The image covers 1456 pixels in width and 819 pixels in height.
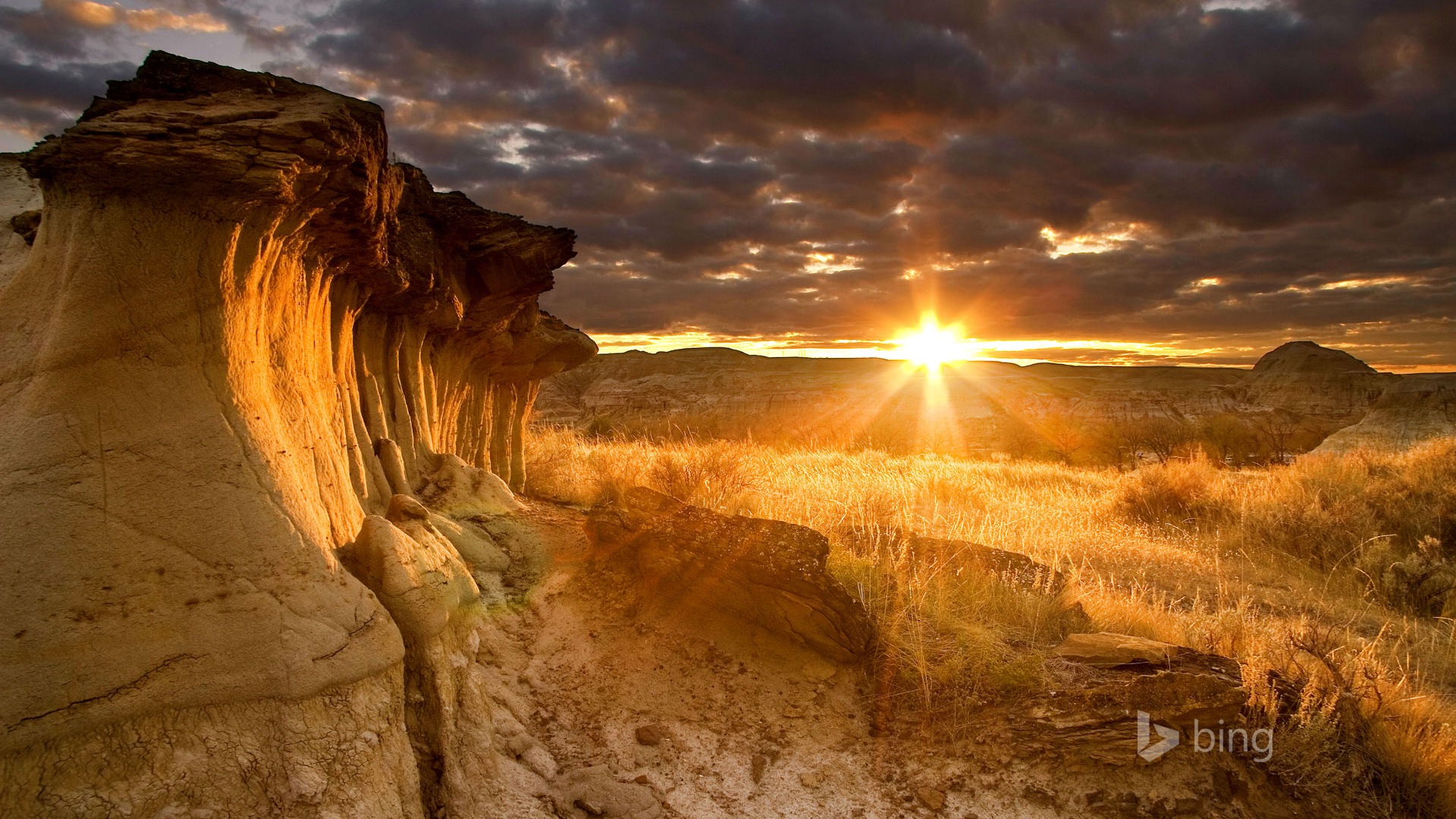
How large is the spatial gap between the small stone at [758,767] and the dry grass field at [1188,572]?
3.19 feet

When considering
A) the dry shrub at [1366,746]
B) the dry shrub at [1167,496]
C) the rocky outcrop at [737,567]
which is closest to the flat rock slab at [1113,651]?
the dry shrub at [1366,746]

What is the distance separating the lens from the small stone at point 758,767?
4.14m

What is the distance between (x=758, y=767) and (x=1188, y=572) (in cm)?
754

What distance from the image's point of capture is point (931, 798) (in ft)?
13.1

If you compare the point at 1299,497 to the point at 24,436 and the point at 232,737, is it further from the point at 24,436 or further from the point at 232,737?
the point at 24,436

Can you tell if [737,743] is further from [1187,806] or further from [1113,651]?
[1113,651]

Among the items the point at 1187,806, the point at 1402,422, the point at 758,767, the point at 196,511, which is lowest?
the point at 758,767

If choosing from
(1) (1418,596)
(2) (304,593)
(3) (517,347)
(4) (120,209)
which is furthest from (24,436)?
(1) (1418,596)

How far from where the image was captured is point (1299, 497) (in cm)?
1131

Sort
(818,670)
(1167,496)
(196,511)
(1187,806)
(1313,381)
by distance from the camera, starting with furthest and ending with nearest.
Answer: (1313,381) → (1167,496) → (818,670) → (1187,806) → (196,511)

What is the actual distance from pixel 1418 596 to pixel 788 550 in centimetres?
802

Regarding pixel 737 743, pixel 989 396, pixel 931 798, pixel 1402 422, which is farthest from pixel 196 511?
pixel 989 396

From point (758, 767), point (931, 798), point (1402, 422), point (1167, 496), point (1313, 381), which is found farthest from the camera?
point (1313, 381)

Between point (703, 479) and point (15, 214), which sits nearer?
point (15, 214)
